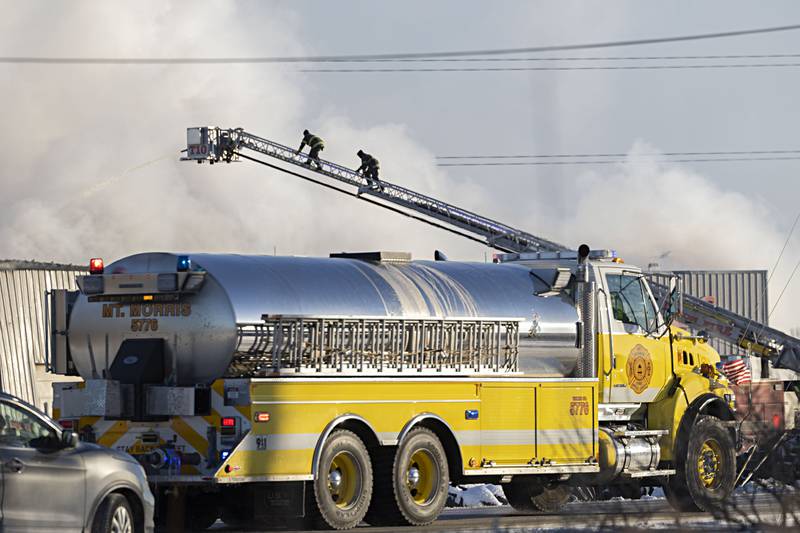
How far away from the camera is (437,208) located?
49656 mm

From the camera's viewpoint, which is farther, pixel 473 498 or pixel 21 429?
pixel 473 498

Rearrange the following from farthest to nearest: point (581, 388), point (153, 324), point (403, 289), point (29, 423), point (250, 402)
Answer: point (581, 388), point (403, 289), point (153, 324), point (250, 402), point (29, 423)

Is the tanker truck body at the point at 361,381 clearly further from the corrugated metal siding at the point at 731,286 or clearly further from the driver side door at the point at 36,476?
the corrugated metal siding at the point at 731,286

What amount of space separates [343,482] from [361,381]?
1.12 meters

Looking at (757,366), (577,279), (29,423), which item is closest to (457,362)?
(577,279)

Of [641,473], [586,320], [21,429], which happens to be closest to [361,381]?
[586,320]

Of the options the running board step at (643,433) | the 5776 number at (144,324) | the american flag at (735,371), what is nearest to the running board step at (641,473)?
the running board step at (643,433)

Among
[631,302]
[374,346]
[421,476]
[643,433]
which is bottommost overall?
[421,476]

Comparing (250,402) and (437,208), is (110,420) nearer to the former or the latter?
(250,402)

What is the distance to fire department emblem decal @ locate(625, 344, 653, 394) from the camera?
20438 mm

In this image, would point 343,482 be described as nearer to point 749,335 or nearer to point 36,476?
point 36,476

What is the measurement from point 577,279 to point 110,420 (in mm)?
6601

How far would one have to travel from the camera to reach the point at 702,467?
20.8m

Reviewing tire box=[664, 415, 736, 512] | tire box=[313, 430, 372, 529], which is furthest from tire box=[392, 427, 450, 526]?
tire box=[664, 415, 736, 512]
